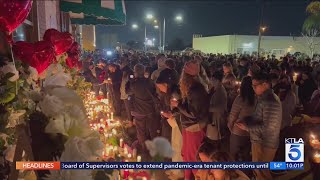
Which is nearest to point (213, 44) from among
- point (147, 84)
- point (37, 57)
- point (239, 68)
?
point (239, 68)

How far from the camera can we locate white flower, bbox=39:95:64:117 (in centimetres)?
172

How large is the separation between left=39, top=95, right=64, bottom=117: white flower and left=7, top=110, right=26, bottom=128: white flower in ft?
0.43

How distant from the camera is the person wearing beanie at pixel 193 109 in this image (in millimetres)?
5230

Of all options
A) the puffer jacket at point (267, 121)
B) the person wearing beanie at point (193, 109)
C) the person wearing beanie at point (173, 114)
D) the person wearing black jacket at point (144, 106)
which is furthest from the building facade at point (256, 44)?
the puffer jacket at point (267, 121)

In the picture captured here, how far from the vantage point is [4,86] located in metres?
1.67

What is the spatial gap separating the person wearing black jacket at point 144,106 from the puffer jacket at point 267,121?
3007mm

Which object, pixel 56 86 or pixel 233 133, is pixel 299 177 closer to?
pixel 233 133

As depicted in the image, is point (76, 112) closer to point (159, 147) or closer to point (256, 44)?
point (159, 147)

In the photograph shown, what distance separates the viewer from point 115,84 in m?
11.3

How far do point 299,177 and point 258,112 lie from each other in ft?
6.97

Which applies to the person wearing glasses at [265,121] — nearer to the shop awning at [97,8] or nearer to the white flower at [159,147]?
the shop awning at [97,8]

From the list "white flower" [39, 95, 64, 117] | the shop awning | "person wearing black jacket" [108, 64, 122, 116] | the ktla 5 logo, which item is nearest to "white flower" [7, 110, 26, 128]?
"white flower" [39, 95, 64, 117]

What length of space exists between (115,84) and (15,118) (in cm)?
950

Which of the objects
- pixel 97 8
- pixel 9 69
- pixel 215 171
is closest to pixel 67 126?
pixel 9 69
